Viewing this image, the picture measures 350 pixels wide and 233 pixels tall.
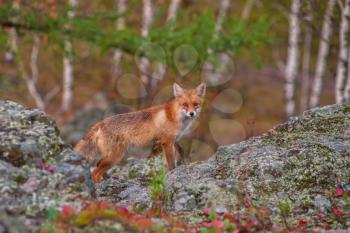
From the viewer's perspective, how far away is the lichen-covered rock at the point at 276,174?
7.86m

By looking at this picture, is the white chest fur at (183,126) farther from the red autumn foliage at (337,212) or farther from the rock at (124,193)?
the red autumn foliage at (337,212)

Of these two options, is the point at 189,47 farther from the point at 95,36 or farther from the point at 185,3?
the point at 185,3

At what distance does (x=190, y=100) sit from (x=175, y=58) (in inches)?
333

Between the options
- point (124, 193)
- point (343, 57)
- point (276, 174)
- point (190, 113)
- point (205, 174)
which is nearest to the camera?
point (276, 174)

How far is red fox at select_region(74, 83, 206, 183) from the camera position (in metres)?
10.9

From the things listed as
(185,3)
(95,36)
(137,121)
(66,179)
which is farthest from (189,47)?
(185,3)

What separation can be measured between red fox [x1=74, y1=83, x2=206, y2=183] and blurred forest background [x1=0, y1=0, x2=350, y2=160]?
0.94 m

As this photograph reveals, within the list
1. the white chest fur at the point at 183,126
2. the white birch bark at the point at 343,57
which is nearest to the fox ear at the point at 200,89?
the white chest fur at the point at 183,126

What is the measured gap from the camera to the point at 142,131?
11477 millimetres

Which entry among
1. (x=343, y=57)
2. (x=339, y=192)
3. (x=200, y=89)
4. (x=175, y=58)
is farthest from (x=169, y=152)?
(x=175, y=58)

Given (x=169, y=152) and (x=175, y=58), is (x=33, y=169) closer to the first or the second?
(x=169, y=152)

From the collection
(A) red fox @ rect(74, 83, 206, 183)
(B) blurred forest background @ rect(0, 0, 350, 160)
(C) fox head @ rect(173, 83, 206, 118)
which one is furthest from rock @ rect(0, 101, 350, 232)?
(C) fox head @ rect(173, 83, 206, 118)

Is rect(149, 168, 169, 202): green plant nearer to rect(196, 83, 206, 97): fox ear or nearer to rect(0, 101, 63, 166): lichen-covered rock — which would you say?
rect(0, 101, 63, 166): lichen-covered rock

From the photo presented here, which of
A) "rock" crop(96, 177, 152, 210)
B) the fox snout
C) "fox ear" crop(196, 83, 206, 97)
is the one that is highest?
"fox ear" crop(196, 83, 206, 97)
